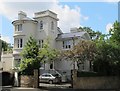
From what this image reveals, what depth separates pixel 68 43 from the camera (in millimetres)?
44250

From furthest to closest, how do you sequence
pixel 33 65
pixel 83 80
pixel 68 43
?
1. pixel 68 43
2. pixel 33 65
3. pixel 83 80

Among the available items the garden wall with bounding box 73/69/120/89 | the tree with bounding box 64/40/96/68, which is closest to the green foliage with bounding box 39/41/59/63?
the tree with bounding box 64/40/96/68

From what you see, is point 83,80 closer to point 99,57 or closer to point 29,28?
point 99,57

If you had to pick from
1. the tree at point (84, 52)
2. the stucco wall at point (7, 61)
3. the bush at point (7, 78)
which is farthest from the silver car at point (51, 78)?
the stucco wall at point (7, 61)

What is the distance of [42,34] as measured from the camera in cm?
4509

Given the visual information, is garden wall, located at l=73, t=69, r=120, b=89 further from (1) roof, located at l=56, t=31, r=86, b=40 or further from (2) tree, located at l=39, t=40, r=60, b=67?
(1) roof, located at l=56, t=31, r=86, b=40

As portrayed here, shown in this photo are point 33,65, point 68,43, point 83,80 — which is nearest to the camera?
point 83,80

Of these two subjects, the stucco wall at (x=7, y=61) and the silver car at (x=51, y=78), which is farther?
the stucco wall at (x=7, y=61)

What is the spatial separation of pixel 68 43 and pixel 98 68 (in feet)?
42.3

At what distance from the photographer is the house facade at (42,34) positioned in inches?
1738

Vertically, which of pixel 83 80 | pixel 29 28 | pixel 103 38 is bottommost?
pixel 83 80

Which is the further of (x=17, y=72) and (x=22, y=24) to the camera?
(x=22, y=24)

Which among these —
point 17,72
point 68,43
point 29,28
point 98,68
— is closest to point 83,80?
point 98,68

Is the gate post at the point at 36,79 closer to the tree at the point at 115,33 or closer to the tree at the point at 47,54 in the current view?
the tree at the point at 47,54
